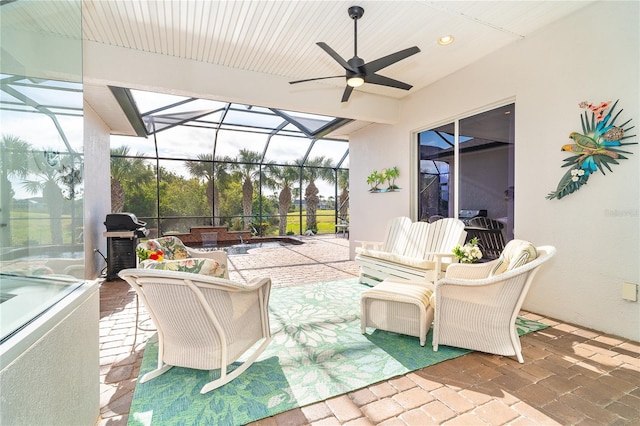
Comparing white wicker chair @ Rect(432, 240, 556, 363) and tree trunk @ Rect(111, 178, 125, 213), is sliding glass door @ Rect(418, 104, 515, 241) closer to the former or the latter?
white wicker chair @ Rect(432, 240, 556, 363)

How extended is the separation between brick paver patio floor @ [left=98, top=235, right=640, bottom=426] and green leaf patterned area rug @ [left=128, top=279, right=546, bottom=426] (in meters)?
0.09

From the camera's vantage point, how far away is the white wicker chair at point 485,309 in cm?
229

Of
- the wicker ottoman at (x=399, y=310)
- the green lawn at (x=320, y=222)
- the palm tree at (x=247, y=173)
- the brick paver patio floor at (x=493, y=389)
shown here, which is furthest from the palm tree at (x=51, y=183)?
the green lawn at (x=320, y=222)

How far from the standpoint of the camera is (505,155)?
389 centimetres

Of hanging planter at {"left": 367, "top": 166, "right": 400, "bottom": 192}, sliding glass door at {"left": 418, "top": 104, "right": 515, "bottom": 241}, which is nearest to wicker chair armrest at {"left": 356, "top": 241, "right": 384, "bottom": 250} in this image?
sliding glass door at {"left": 418, "top": 104, "right": 515, "bottom": 241}

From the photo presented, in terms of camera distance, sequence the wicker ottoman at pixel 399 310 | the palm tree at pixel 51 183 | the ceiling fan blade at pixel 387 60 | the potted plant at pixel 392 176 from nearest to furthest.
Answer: the palm tree at pixel 51 183 → the wicker ottoman at pixel 399 310 → the ceiling fan blade at pixel 387 60 → the potted plant at pixel 392 176

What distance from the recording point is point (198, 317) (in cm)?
191

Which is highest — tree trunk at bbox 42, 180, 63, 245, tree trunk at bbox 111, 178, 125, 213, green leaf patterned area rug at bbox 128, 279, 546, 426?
tree trunk at bbox 111, 178, 125, 213

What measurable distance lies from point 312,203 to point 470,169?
8.55 m

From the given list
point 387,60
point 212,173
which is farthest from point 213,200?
point 387,60

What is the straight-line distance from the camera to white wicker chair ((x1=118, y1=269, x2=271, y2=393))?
1.81 metres

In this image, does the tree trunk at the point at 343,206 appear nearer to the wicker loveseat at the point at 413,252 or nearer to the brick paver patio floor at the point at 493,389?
the wicker loveseat at the point at 413,252

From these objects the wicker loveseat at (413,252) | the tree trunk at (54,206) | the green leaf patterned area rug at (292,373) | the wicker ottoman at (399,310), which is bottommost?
the green leaf patterned area rug at (292,373)

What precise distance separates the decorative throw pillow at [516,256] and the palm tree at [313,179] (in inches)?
392
